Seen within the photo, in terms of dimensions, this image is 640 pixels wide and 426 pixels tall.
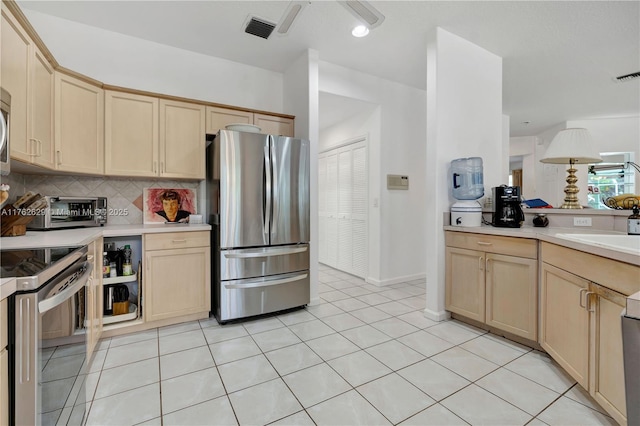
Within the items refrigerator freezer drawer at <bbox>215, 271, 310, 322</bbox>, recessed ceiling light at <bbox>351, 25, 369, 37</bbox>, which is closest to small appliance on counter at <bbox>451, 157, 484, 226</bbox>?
recessed ceiling light at <bbox>351, 25, 369, 37</bbox>

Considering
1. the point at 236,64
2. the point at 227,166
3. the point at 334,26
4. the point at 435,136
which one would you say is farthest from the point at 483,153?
the point at 236,64

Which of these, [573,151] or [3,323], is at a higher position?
[573,151]

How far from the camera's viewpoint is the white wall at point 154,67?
2.57m

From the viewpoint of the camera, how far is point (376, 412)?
148 centimetres

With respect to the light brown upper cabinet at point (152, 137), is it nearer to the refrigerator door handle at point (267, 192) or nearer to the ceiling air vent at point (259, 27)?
the refrigerator door handle at point (267, 192)

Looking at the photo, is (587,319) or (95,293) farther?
(95,293)

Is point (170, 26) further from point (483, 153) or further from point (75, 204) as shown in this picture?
point (483, 153)

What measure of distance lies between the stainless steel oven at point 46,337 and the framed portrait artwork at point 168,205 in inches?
61.4

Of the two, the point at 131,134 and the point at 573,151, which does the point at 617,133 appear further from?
the point at 131,134

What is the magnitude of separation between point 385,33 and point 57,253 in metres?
3.08

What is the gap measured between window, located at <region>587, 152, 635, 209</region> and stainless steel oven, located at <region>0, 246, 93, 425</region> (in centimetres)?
744

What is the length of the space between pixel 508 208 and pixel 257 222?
228 centimetres

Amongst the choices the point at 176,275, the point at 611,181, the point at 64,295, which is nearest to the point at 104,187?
the point at 176,275

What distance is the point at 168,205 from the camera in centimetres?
300
